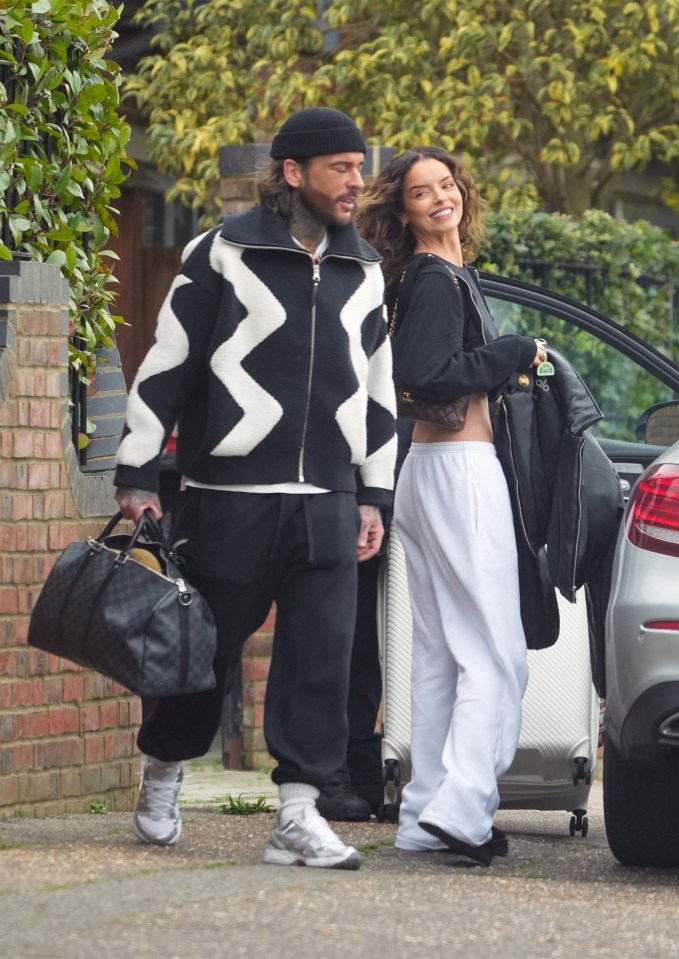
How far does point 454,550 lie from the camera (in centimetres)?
516

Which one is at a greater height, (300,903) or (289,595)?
(289,595)

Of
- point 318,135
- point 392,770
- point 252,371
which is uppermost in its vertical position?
point 318,135

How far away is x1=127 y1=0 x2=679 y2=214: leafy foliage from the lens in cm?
1284

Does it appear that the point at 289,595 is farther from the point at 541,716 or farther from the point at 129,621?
the point at 541,716

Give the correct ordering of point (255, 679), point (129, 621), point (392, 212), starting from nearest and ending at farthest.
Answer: point (129, 621) → point (392, 212) → point (255, 679)

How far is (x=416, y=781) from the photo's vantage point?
17.2 feet

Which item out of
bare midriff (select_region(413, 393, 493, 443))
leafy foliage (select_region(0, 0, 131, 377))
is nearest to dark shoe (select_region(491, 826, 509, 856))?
bare midriff (select_region(413, 393, 493, 443))

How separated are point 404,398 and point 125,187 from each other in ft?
37.4

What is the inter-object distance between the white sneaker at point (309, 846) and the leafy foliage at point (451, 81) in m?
7.99

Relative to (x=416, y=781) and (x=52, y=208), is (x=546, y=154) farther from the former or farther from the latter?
(x=416, y=781)

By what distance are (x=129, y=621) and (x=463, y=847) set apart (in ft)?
3.55

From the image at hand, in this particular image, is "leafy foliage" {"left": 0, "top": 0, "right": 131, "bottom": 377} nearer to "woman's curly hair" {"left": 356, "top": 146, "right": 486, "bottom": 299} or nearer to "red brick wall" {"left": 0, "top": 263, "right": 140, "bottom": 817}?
"red brick wall" {"left": 0, "top": 263, "right": 140, "bottom": 817}

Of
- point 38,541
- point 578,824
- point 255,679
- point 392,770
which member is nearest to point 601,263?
point 255,679

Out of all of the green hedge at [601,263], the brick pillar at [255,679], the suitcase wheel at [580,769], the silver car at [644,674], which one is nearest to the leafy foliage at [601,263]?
the green hedge at [601,263]
